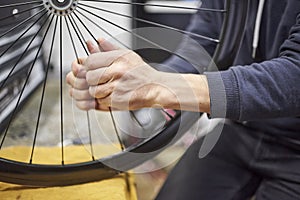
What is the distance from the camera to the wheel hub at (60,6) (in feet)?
1.98

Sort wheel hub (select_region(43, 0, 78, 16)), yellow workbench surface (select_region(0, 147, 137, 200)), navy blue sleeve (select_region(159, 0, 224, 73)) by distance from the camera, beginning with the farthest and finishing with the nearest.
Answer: navy blue sleeve (select_region(159, 0, 224, 73)), yellow workbench surface (select_region(0, 147, 137, 200)), wheel hub (select_region(43, 0, 78, 16))

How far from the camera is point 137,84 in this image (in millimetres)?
623

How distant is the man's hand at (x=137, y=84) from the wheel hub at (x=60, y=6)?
73 mm

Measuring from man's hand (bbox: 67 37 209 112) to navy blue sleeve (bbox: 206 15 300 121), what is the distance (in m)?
0.03

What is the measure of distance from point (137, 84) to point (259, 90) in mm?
184

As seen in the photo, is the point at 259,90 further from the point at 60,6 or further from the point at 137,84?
the point at 60,6

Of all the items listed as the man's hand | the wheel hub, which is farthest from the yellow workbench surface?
the wheel hub

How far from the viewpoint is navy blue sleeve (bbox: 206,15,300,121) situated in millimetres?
636

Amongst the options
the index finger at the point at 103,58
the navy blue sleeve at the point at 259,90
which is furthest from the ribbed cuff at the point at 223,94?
the index finger at the point at 103,58

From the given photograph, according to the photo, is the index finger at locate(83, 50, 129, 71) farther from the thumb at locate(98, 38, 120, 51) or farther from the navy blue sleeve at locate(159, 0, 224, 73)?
the navy blue sleeve at locate(159, 0, 224, 73)

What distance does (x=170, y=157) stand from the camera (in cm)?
119

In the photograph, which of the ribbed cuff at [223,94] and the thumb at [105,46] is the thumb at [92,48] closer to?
the thumb at [105,46]

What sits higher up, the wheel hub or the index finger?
the wheel hub

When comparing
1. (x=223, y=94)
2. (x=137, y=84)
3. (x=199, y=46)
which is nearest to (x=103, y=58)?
(x=137, y=84)
